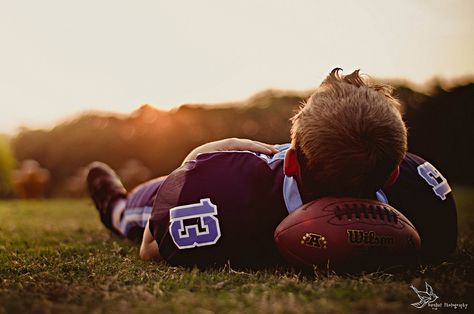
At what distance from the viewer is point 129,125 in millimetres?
9914

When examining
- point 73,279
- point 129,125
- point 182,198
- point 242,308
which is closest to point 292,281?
point 242,308

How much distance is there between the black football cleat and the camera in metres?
3.02

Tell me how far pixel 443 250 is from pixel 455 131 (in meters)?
7.32

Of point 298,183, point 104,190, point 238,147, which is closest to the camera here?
point 298,183

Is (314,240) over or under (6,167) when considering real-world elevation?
over

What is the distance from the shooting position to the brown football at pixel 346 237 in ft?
5.08

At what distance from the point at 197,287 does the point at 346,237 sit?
1.58 feet

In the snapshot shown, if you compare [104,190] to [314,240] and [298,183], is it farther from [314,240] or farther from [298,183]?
[314,240]

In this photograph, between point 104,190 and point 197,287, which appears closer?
point 197,287

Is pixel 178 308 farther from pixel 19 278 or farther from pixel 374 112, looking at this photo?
pixel 374 112

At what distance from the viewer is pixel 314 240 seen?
5.16 ft

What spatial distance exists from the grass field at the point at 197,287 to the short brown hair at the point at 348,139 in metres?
0.30

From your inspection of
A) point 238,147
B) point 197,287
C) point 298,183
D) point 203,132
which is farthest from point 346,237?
point 203,132

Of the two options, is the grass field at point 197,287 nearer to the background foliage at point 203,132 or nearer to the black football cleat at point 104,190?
the black football cleat at point 104,190
